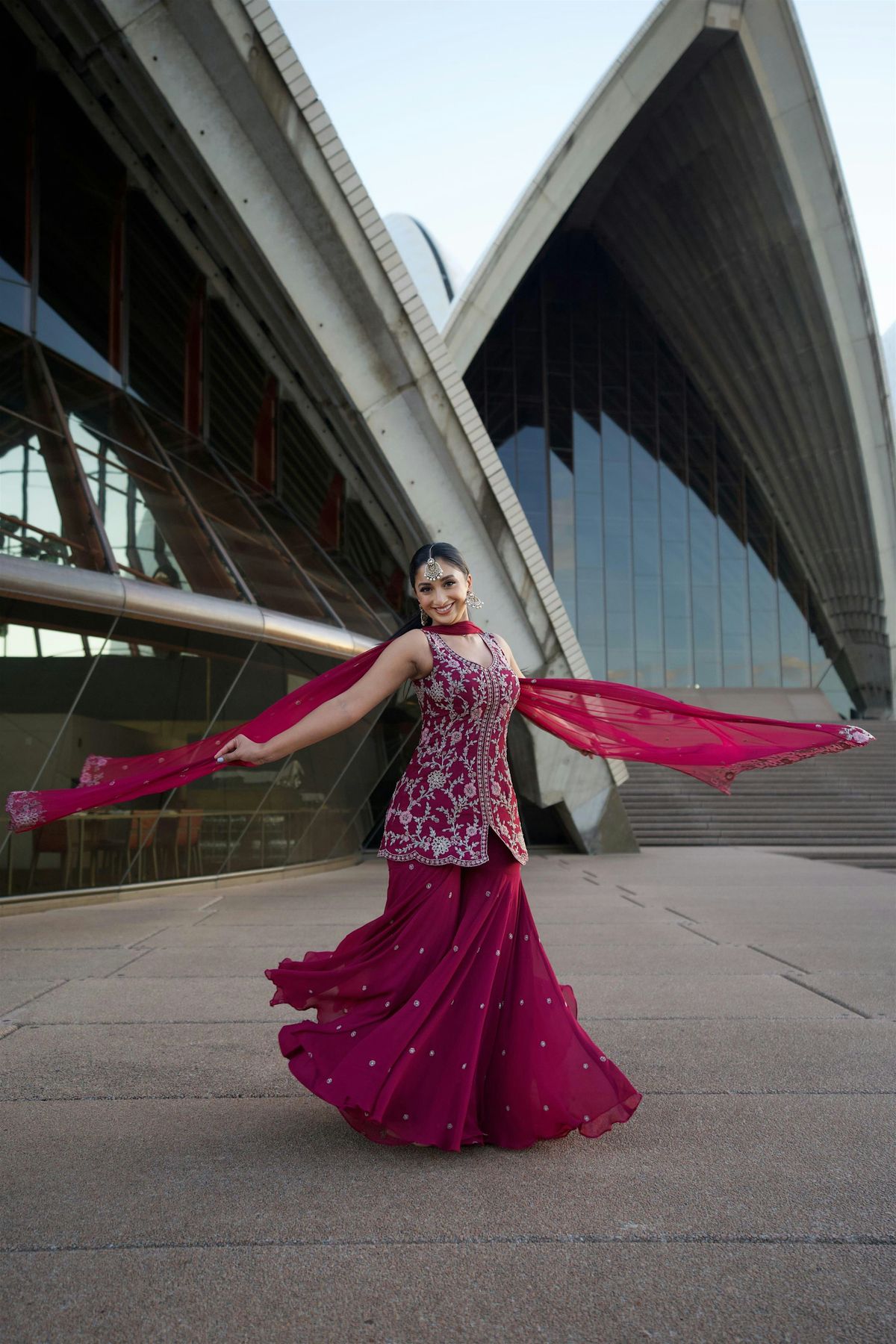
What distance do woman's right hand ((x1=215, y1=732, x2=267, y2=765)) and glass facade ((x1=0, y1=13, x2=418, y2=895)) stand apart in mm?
5464

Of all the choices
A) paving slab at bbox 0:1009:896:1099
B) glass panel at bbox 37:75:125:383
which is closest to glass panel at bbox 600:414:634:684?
glass panel at bbox 37:75:125:383

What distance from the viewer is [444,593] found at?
12.6 feet

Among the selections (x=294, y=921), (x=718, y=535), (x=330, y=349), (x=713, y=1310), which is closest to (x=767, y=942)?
(x=294, y=921)

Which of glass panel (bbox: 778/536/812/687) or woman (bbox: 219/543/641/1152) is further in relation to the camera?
glass panel (bbox: 778/536/812/687)

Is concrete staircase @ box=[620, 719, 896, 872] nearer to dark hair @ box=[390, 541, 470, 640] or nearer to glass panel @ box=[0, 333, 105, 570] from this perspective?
glass panel @ box=[0, 333, 105, 570]

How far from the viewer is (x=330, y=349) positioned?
1288cm

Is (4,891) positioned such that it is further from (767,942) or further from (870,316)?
(870,316)

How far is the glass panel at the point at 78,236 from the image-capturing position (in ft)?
40.0

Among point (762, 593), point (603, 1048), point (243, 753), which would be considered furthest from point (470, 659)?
point (762, 593)

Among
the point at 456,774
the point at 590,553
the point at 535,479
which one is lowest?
the point at 456,774

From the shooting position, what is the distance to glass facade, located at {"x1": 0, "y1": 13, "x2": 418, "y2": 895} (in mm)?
9273

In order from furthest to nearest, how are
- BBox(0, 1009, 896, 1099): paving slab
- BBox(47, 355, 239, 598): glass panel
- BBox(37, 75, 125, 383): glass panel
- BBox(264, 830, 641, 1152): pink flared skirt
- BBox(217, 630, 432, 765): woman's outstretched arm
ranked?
1. BBox(37, 75, 125, 383): glass panel
2. BBox(47, 355, 239, 598): glass panel
3. BBox(0, 1009, 896, 1099): paving slab
4. BBox(217, 630, 432, 765): woman's outstretched arm
5. BBox(264, 830, 641, 1152): pink flared skirt

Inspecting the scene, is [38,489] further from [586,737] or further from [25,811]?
[586,737]

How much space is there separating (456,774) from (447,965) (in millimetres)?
655
